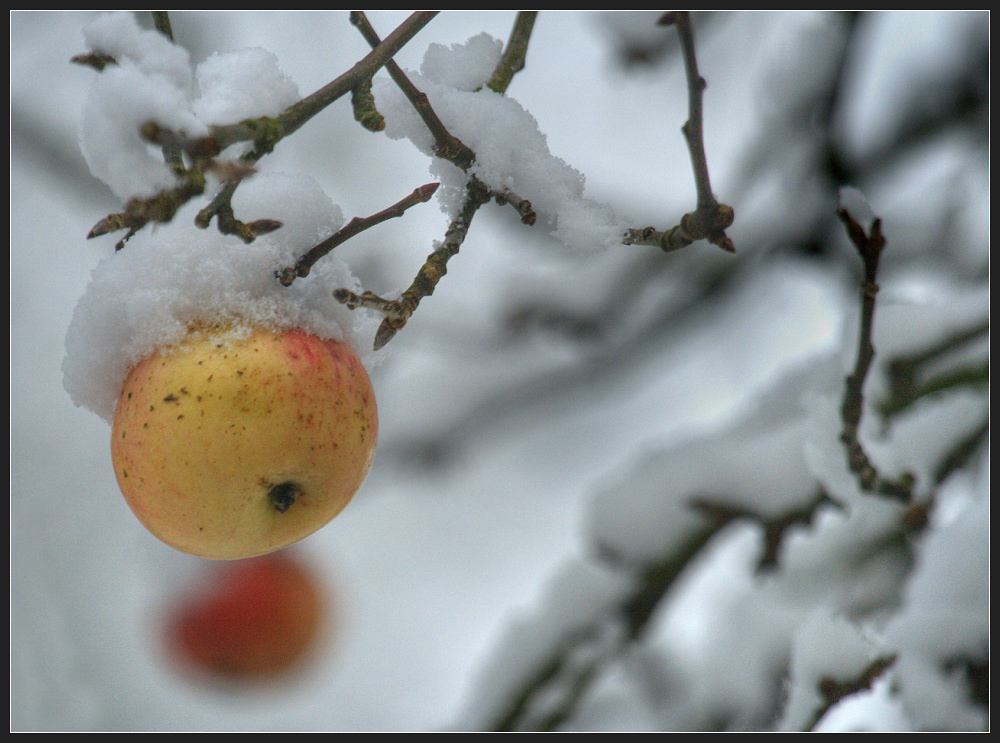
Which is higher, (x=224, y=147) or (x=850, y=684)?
(x=224, y=147)

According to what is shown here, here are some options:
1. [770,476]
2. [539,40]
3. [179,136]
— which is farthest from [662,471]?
[539,40]

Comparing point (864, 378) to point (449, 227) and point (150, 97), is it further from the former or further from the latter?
point (150, 97)

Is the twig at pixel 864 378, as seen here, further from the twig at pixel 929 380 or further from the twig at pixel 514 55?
the twig at pixel 514 55

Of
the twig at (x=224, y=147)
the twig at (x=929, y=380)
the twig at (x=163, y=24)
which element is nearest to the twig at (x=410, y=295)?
the twig at (x=224, y=147)

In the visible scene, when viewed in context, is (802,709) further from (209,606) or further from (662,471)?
(209,606)

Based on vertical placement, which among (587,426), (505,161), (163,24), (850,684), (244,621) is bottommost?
(850,684)

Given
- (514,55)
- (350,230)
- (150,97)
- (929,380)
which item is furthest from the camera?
(929,380)

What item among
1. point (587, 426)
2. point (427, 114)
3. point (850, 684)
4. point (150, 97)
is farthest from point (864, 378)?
point (587, 426)
